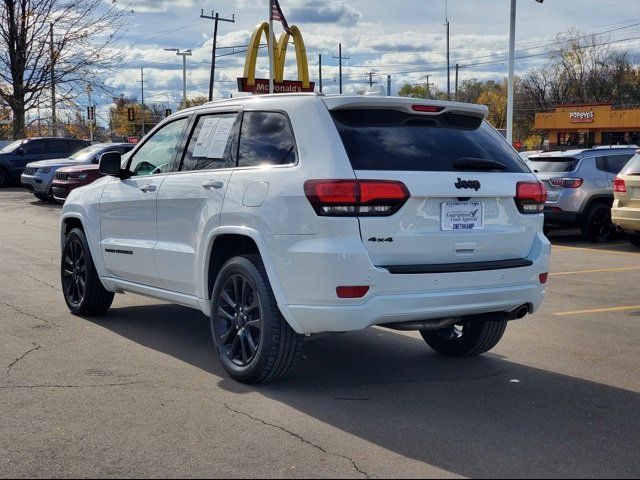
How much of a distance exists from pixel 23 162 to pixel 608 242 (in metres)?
20.8

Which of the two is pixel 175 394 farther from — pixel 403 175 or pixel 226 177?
pixel 403 175

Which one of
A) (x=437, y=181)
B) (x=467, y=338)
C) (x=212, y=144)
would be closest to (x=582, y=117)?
(x=467, y=338)

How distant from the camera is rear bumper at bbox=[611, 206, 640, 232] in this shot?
1290 centimetres

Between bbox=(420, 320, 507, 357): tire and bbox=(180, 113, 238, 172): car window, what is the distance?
211 cm

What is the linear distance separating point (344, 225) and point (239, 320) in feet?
3.86

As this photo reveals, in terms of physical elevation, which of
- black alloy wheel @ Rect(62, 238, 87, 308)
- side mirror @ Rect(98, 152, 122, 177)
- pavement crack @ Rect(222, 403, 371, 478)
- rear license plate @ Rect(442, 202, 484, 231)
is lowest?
pavement crack @ Rect(222, 403, 371, 478)

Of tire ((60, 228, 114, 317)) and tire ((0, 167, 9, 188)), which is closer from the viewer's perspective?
tire ((60, 228, 114, 317))

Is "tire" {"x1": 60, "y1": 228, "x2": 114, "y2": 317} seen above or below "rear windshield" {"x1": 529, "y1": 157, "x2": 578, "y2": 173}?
below

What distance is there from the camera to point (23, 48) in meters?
35.8

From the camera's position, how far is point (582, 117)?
65250 millimetres

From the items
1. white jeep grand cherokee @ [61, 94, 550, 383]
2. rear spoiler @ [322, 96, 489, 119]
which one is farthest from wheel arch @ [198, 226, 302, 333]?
rear spoiler @ [322, 96, 489, 119]

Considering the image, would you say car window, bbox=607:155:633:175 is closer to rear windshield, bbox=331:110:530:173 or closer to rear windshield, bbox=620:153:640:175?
rear windshield, bbox=620:153:640:175

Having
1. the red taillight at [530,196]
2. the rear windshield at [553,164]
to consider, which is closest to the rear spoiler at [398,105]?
the red taillight at [530,196]

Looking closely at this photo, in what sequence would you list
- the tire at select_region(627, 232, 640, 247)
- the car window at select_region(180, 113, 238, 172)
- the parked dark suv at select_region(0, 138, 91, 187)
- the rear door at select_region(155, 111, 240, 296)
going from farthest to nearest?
the parked dark suv at select_region(0, 138, 91, 187), the tire at select_region(627, 232, 640, 247), the car window at select_region(180, 113, 238, 172), the rear door at select_region(155, 111, 240, 296)
